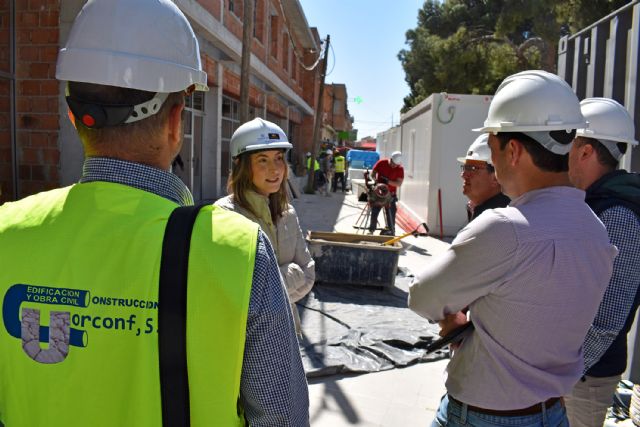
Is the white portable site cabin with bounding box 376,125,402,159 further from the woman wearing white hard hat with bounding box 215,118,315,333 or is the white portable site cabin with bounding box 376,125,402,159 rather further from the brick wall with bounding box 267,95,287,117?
the woman wearing white hard hat with bounding box 215,118,315,333

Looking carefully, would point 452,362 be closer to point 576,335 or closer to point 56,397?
point 576,335

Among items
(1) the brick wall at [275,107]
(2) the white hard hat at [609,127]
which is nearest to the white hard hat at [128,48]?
(2) the white hard hat at [609,127]

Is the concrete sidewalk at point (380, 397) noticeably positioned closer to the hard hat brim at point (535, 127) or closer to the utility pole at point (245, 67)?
the hard hat brim at point (535, 127)

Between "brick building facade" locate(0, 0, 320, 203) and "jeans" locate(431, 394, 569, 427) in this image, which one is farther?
"brick building facade" locate(0, 0, 320, 203)

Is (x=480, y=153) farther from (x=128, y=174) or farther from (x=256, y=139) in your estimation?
(x=128, y=174)

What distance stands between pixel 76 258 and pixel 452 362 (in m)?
1.30

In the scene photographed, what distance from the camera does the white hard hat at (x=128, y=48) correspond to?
1.14m

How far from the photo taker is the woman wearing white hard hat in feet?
10.2

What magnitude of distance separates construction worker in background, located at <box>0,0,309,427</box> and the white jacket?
Answer: 1838mm

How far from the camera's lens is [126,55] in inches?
45.3

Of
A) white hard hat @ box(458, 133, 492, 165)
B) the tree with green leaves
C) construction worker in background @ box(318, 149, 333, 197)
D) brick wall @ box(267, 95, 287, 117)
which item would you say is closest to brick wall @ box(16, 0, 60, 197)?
white hard hat @ box(458, 133, 492, 165)

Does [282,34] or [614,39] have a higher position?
[282,34]

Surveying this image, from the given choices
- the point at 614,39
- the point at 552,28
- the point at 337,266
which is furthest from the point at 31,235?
the point at 552,28

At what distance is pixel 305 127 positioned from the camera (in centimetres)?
3366
